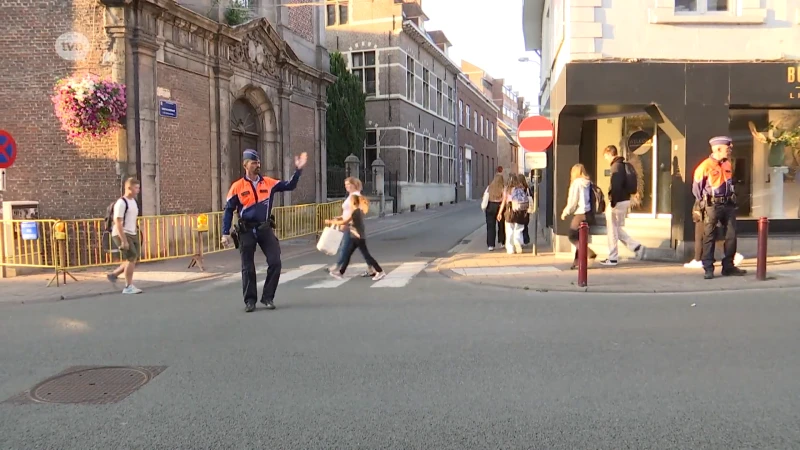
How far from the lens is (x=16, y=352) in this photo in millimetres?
5562

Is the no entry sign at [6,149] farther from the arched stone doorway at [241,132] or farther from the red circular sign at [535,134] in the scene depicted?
the red circular sign at [535,134]

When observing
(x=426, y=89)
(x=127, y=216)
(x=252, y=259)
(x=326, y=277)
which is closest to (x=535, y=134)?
(x=326, y=277)

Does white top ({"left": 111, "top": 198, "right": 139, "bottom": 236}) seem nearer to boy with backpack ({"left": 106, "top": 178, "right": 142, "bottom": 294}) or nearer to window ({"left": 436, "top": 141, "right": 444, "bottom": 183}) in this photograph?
boy with backpack ({"left": 106, "top": 178, "right": 142, "bottom": 294})

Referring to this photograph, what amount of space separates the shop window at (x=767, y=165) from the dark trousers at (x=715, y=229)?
267cm

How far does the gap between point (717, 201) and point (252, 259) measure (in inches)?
254

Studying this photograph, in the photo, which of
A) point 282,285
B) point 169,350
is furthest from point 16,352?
point 282,285

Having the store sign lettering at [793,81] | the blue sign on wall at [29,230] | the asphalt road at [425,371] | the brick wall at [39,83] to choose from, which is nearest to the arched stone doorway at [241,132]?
the brick wall at [39,83]

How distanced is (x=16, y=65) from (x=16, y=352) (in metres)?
8.64

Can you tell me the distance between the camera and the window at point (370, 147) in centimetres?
3216

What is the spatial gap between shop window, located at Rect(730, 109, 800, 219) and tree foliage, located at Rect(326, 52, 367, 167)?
1908cm

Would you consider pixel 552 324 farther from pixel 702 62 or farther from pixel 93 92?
pixel 93 92

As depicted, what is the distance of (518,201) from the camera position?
39.1 ft

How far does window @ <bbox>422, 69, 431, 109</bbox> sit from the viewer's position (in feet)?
117

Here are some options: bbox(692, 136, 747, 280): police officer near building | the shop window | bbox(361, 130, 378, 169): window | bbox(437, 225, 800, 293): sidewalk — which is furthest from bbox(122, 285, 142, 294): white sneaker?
bbox(361, 130, 378, 169): window
